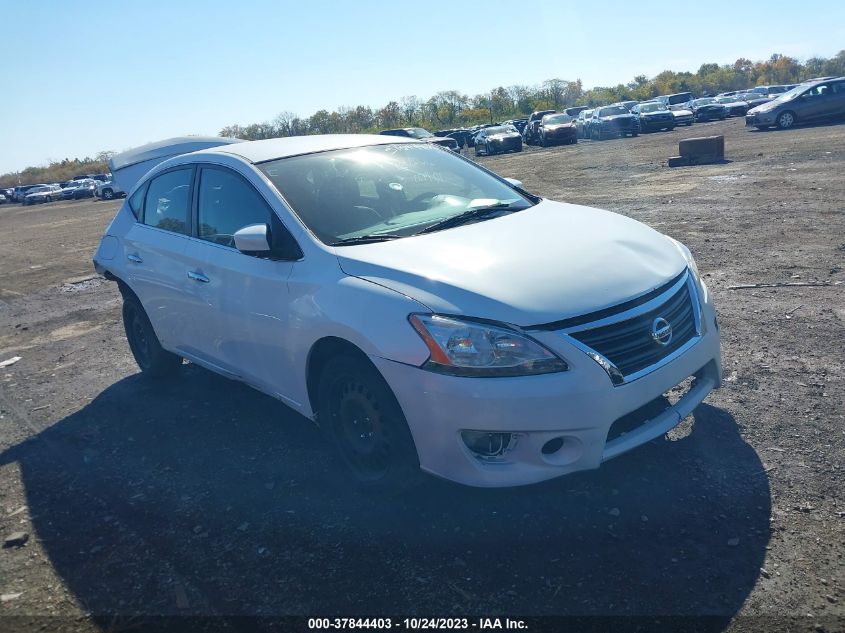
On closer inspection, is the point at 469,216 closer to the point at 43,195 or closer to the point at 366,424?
the point at 366,424

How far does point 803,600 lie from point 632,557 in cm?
63

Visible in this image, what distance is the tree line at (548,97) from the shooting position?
89000 millimetres

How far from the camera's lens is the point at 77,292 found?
1087cm

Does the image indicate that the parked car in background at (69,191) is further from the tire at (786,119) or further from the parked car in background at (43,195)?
→ the tire at (786,119)

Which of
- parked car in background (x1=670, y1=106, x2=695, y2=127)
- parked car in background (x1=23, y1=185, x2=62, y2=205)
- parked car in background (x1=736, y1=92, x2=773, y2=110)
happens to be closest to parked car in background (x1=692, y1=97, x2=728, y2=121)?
parked car in background (x1=670, y1=106, x2=695, y2=127)

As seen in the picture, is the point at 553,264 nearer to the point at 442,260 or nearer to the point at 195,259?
the point at 442,260

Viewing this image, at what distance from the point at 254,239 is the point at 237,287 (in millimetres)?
529

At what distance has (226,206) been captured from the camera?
→ 4.61m

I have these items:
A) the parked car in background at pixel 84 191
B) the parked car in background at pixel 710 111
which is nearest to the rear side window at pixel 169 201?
the parked car in background at pixel 710 111

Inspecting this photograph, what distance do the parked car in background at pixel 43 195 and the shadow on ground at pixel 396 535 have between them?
60.0 metres

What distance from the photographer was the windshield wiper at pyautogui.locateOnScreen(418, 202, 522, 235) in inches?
158

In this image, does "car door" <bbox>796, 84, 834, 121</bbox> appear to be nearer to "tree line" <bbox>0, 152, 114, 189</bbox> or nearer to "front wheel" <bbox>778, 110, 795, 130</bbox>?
"front wheel" <bbox>778, 110, 795, 130</bbox>

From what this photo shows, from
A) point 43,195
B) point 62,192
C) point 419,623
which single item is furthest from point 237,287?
point 43,195

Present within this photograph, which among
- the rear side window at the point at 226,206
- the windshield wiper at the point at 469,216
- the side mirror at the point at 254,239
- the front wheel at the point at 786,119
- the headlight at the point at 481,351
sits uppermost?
the rear side window at the point at 226,206
